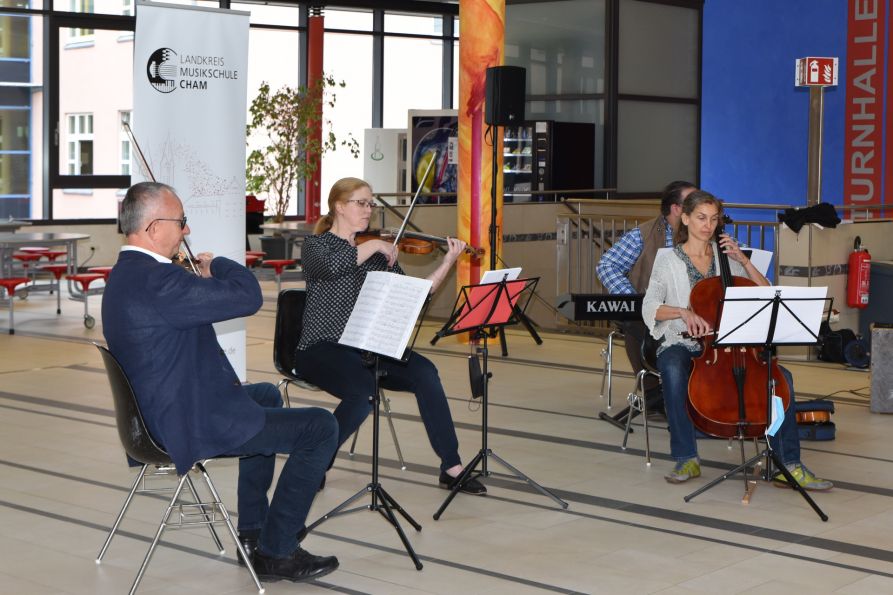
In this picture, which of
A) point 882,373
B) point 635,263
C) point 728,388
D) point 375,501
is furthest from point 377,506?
point 882,373

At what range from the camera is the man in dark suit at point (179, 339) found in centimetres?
354

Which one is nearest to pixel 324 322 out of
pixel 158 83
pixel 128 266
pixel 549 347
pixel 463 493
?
pixel 463 493

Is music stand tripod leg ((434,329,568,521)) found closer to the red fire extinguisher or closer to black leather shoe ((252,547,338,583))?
black leather shoe ((252,547,338,583))

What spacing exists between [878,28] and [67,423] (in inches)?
369

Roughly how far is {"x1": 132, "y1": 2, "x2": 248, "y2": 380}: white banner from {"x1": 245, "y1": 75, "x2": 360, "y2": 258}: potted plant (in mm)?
9314

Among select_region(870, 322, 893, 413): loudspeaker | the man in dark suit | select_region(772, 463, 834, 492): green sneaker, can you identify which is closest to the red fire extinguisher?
select_region(870, 322, 893, 413): loudspeaker

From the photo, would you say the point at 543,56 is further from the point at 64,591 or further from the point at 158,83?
the point at 64,591

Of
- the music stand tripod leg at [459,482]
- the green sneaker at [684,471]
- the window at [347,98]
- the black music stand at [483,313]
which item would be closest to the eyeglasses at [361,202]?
the black music stand at [483,313]

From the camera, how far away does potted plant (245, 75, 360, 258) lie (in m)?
16.0

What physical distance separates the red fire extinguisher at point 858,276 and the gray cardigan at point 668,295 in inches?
165

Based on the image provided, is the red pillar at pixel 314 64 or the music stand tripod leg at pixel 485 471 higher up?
the red pillar at pixel 314 64

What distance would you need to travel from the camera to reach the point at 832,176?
1292 cm

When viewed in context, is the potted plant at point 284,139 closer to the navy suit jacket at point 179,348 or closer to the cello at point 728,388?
the cello at point 728,388

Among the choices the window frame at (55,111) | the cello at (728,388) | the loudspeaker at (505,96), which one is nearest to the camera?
the cello at (728,388)
